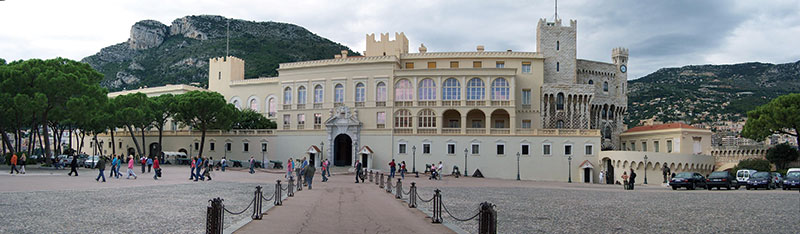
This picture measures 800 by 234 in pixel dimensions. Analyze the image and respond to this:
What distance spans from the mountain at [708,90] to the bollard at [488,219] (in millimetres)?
96177

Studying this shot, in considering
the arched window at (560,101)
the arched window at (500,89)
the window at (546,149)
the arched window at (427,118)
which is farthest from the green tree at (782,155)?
the arched window at (427,118)

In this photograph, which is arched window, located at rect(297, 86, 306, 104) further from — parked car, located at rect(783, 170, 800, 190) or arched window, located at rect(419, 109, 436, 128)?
parked car, located at rect(783, 170, 800, 190)

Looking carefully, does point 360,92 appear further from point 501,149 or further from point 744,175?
point 744,175

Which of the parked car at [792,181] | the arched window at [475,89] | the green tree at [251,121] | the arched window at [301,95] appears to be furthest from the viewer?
the green tree at [251,121]

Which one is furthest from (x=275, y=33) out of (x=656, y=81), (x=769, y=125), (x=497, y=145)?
(x=769, y=125)

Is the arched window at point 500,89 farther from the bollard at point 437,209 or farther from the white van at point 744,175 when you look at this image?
the bollard at point 437,209

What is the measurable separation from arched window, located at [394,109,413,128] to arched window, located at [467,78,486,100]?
5957mm

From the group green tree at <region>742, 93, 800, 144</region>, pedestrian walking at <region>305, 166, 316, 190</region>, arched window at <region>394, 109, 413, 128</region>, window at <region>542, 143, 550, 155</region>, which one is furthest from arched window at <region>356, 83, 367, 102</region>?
green tree at <region>742, 93, 800, 144</region>

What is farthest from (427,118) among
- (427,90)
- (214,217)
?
(214,217)

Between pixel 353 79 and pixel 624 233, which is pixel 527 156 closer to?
pixel 353 79

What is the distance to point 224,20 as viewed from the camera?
477 feet

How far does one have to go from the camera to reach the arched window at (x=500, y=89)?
54.3 meters

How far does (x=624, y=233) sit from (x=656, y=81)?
127 m

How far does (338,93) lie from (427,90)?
923 cm
